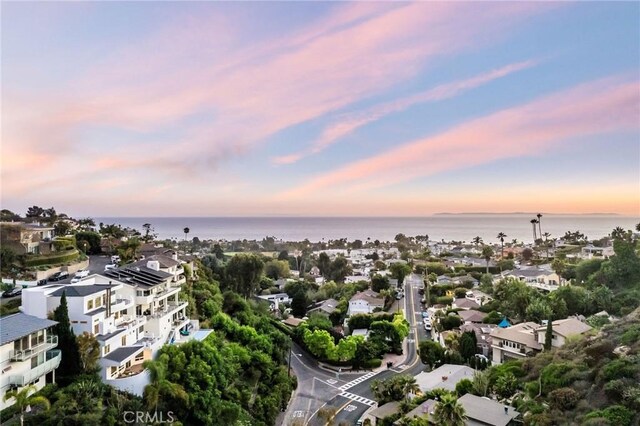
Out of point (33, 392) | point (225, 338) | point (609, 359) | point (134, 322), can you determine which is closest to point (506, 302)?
point (609, 359)

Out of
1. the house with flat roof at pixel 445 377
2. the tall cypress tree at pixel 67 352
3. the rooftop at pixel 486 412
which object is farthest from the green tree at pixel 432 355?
the tall cypress tree at pixel 67 352

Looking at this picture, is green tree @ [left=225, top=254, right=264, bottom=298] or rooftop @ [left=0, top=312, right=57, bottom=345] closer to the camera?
rooftop @ [left=0, top=312, right=57, bottom=345]

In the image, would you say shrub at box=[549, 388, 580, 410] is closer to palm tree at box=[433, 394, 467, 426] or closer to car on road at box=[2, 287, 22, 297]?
palm tree at box=[433, 394, 467, 426]

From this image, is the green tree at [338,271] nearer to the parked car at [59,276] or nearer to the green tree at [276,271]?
the green tree at [276,271]

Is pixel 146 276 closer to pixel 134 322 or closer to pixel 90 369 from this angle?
pixel 134 322

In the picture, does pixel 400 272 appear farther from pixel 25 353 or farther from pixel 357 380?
pixel 25 353

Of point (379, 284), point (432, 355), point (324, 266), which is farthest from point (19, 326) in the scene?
point (324, 266)

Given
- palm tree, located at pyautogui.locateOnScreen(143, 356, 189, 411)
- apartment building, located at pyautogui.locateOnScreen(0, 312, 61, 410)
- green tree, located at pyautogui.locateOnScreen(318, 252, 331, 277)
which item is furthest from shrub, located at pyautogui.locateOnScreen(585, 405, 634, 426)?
green tree, located at pyautogui.locateOnScreen(318, 252, 331, 277)
